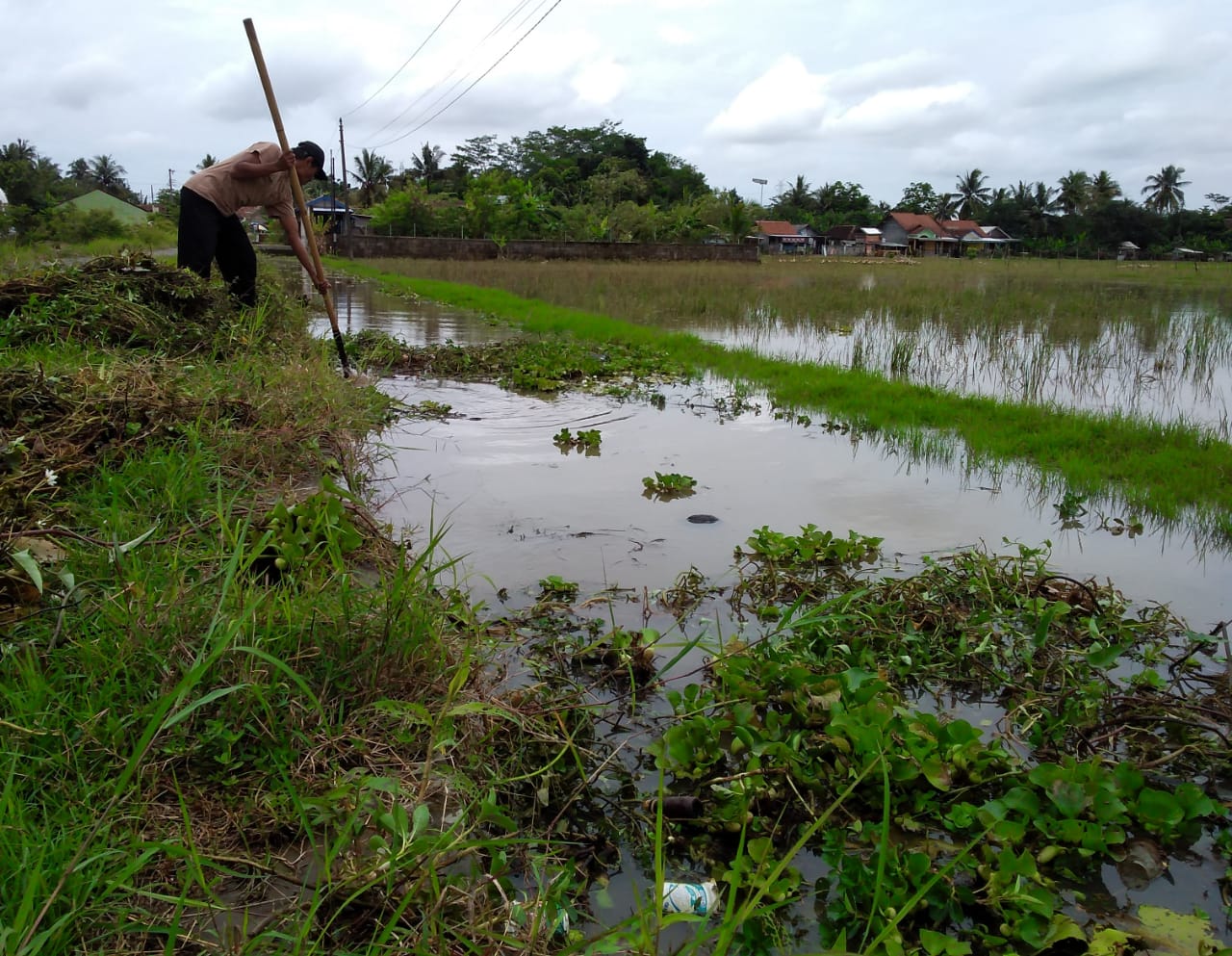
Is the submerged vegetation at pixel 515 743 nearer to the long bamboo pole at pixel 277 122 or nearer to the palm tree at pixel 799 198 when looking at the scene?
the long bamboo pole at pixel 277 122

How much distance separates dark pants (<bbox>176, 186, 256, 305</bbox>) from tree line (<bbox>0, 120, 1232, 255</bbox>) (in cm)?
1498

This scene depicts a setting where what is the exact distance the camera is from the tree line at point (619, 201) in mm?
38594

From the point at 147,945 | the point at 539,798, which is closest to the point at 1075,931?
the point at 539,798

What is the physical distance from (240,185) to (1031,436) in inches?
212

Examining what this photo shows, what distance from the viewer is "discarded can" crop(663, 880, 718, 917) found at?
5.31 ft

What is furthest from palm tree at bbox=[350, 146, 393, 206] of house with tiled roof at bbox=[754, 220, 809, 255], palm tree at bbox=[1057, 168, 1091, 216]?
palm tree at bbox=[1057, 168, 1091, 216]

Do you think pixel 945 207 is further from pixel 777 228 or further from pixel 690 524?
pixel 690 524

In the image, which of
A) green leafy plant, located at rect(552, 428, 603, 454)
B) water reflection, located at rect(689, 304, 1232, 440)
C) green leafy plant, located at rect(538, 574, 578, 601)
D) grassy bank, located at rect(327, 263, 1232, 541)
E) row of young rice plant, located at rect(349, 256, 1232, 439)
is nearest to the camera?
green leafy plant, located at rect(538, 574, 578, 601)

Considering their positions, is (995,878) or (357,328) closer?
(995,878)

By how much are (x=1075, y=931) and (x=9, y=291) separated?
535 cm

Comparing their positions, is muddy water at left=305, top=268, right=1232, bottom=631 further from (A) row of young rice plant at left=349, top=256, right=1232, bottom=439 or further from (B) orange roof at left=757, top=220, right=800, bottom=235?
(B) orange roof at left=757, top=220, right=800, bottom=235

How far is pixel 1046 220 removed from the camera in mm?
71438

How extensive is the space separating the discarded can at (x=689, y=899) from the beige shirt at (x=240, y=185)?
5.39 m

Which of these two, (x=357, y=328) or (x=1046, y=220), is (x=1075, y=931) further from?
(x=1046, y=220)
